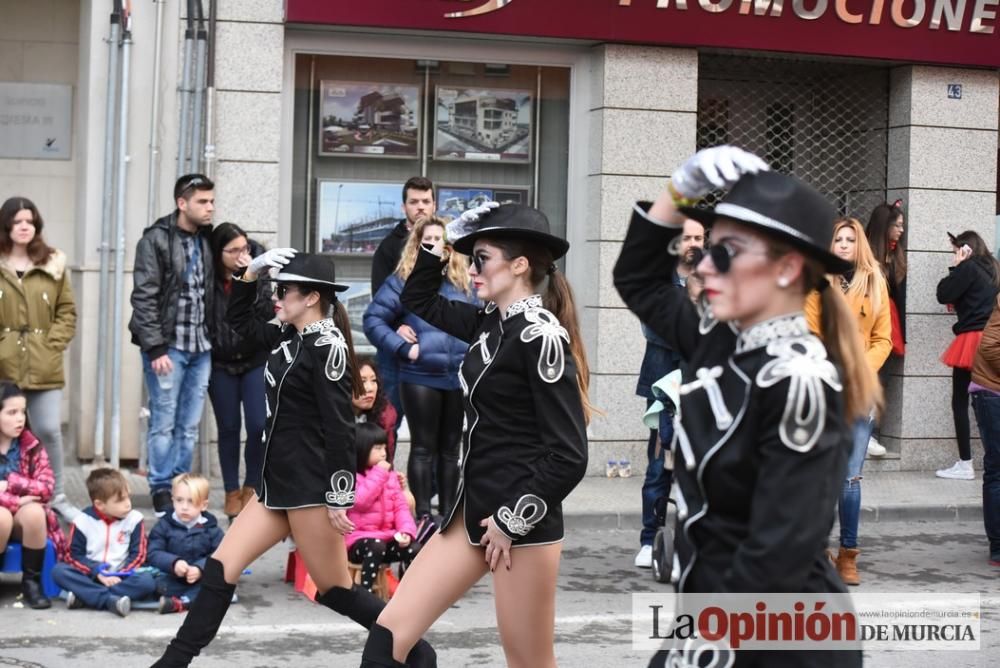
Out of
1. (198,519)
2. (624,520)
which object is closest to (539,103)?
(624,520)

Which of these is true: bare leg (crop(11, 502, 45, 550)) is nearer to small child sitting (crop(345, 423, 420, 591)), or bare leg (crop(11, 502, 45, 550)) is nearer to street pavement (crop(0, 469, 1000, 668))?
street pavement (crop(0, 469, 1000, 668))

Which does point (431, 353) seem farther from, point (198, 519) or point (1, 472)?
point (1, 472)

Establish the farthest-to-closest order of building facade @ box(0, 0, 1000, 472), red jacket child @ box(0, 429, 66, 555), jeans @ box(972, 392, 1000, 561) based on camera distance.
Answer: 1. building facade @ box(0, 0, 1000, 472)
2. jeans @ box(972, 392, 1000, 561)
3. red jacket child @ box(0, 429, 66, 555)

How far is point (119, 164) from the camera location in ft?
36.7

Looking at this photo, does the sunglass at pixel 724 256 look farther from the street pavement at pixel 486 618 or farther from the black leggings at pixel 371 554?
the black leggings at pixel 371 554

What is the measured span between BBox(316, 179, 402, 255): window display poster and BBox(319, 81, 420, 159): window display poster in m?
0.27

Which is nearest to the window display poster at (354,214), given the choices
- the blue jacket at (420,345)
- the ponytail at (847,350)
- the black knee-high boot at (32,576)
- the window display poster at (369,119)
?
the window display poster at (369,119)

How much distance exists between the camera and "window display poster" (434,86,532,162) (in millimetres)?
12430

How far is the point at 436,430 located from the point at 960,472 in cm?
542

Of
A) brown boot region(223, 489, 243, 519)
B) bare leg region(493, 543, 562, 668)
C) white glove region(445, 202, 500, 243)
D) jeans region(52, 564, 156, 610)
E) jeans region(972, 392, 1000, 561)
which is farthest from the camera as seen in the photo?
brown boot region(223, 489, 243, 519)

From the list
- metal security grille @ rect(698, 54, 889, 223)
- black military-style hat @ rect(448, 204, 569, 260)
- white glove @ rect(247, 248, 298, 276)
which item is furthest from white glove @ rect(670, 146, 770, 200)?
metal security grille @ rect(698, 54, 889, 223)

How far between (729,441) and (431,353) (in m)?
5.94

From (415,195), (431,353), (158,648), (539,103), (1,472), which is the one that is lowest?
(158,648)

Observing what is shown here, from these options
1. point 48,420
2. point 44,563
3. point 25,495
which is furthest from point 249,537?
point 48,420
